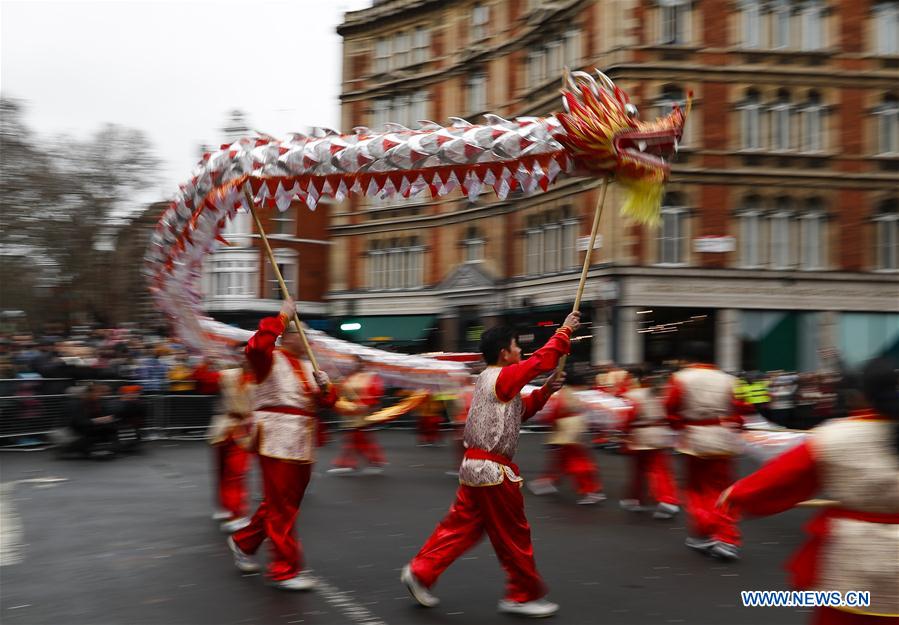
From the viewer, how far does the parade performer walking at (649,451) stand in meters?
9.89

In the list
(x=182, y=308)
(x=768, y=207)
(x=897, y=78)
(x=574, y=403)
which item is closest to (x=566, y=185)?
(x=768, y=207)

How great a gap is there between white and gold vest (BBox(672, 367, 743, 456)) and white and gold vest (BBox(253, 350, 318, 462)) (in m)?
3.51

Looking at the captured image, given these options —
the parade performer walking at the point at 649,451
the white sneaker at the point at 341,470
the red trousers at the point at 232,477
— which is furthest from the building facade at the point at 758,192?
the red trousers at the point at 232,477

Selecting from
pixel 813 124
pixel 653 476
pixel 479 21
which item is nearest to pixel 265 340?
pixel 653 476

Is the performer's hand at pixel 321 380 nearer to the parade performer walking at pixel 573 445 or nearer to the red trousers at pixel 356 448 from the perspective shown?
the parade performer walking at pixel 573 445

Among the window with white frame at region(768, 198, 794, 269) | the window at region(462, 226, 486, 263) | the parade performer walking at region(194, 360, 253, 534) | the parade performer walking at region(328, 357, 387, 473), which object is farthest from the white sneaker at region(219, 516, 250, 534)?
the window at region(462, 226, 486, 263)

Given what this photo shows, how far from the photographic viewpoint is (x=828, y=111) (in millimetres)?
27406

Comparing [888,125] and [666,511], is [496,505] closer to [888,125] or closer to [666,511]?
[666,511]

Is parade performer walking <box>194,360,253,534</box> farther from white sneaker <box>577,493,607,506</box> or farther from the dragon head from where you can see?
the dragon head

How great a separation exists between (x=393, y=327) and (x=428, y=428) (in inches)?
809

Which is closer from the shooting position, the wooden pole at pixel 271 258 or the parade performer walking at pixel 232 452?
the wooden pole at pixel 271 258

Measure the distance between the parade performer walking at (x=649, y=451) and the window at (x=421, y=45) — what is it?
30148 mm

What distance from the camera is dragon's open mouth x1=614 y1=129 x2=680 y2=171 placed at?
5859 mm

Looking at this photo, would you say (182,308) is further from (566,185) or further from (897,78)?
(897,78)
